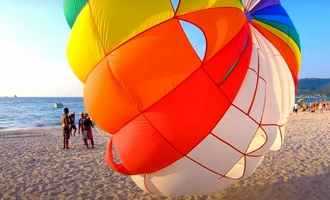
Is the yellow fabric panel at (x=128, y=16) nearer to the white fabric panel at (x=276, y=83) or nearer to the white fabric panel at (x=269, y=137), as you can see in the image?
the white fabric panel at (x=276, y=83)

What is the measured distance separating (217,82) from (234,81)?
0.95ft

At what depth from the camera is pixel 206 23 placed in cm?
506

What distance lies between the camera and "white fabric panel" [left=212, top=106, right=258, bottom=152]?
5.25m

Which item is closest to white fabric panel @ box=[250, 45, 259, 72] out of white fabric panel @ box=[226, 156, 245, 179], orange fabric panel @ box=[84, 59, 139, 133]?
white fabric panel @ box=[226, 156, 245, 179]

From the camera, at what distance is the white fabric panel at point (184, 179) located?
17.4 ft

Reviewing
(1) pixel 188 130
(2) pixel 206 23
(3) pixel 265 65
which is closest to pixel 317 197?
(3) pixel 265 65

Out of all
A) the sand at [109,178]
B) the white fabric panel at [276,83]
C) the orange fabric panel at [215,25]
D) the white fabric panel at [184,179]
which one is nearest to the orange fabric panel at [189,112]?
the white fabric panel at [184,179]

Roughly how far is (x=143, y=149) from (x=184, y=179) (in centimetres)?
75

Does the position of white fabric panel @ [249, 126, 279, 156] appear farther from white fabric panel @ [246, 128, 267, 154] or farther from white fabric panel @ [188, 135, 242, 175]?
white fabric panel @ [188, 135, 242, 175]

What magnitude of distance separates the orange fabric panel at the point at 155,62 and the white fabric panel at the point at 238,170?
173 cm

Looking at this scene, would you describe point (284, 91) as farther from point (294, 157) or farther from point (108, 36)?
point (294, 157)

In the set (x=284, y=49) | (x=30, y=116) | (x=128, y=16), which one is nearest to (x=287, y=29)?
(x=284, y=49)

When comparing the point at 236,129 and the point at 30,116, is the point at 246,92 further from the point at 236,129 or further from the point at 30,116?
the point at 30,116

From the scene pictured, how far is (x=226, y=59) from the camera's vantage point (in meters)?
5.15
